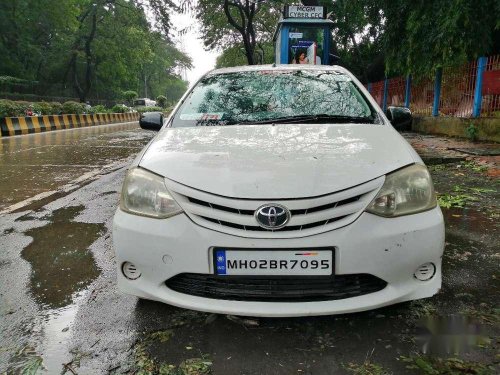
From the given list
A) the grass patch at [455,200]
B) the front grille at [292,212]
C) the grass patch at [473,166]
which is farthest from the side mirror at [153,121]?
the grass patch at [473,166]

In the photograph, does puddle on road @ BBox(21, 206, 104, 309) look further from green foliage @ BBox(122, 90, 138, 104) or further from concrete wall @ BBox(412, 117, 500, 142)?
green foliage @ BBox(122, 90, 138, 104)

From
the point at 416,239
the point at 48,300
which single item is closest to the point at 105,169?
the point at 48,300

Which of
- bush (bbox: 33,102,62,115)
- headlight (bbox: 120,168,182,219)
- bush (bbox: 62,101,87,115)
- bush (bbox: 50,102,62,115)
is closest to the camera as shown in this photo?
headlight (bbox: 120,168,182,219)

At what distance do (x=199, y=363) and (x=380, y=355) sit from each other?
769 mm

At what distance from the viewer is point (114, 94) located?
51062 mm

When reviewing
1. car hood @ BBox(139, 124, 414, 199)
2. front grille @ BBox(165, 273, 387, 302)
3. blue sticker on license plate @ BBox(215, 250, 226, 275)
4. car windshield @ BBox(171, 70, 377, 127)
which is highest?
car windshield @ BBox(171, 70, 377, 127)

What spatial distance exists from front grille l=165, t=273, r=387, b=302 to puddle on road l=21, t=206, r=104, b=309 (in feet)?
3.35

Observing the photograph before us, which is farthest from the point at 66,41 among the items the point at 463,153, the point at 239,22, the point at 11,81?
the point at 463,153

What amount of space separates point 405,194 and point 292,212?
1.81ft

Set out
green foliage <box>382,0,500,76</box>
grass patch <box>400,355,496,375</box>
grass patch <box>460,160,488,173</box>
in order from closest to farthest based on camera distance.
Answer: grass patch <box>400,355,496,375</box>
grass patch <box>460,160,488,173</box>
green foliage <box>382,0,500,76</box>

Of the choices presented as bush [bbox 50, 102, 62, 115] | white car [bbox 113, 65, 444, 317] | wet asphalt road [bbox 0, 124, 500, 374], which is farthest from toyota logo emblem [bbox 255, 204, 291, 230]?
bush [bbox 50, 102, 62, 115]

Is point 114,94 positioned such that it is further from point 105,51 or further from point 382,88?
point 382,88

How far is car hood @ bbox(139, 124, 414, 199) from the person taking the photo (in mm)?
1933

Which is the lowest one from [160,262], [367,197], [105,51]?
[160,262]
